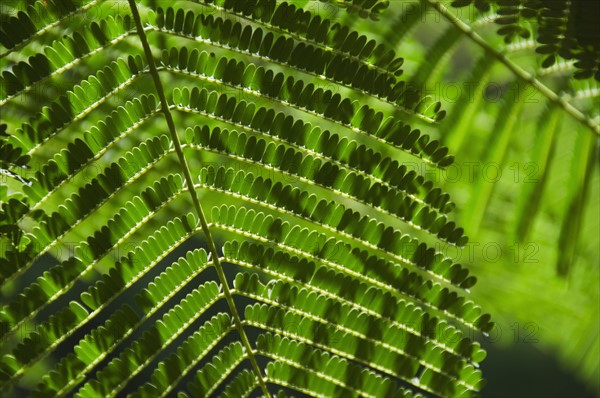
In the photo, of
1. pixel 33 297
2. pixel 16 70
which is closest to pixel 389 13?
pixel 16 70

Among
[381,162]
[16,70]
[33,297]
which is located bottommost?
[33,297]

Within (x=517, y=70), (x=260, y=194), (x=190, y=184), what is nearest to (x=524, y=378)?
(x=517, y=70)

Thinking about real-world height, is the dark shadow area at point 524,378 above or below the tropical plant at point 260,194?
above

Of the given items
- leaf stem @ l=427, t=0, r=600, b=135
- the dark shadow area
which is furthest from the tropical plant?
the dark shadow area

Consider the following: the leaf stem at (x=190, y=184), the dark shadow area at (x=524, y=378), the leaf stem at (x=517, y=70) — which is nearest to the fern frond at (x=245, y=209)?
the leaf stem at (x=190, y=184)

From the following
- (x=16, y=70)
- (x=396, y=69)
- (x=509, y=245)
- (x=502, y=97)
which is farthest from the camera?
(x=509, y=245)

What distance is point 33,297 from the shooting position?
3.91 feet

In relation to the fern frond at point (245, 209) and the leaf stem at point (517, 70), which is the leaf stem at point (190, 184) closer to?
the fern frond at point (245, 209)

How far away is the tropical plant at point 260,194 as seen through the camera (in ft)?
4.04

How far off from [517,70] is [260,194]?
0.62 metres

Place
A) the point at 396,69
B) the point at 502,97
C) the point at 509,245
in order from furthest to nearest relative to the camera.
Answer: the point at 509,245 < the point at 502,97 < the point at 396,69

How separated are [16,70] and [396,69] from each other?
759 mm

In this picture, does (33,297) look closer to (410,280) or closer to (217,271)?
(217,271)

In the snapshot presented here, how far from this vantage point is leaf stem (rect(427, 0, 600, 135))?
131 centimetres
